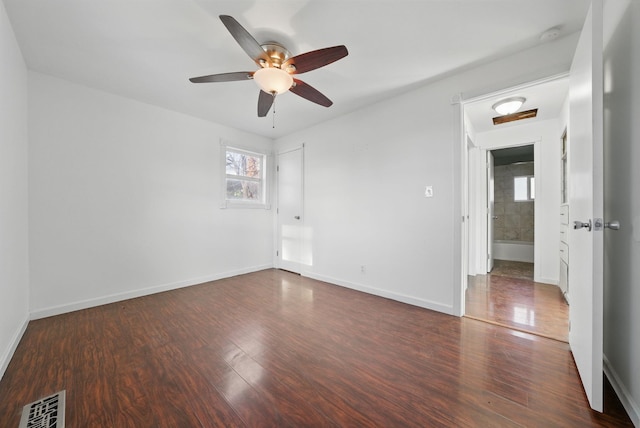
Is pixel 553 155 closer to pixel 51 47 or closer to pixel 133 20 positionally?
pixel 133 20

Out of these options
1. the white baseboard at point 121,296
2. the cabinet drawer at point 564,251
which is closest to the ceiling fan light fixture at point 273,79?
the white baseboard at point 121,296

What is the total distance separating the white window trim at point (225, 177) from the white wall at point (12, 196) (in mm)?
2087

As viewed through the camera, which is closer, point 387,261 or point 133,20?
point 133,20

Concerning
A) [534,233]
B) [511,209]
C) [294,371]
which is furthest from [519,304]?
[511,209]

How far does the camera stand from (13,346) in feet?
6.36

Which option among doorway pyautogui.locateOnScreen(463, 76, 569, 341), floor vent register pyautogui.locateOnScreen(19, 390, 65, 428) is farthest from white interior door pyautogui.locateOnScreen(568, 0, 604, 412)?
floor vent register pyautogui.locateOnScreen(19, 390, 65, 428)

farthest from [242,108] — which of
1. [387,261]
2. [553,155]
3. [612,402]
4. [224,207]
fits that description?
[553,155]

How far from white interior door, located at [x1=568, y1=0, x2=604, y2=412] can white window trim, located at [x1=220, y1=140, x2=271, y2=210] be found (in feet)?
13.4

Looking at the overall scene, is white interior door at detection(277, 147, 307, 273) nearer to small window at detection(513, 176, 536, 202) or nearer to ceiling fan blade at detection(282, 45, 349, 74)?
ceiling fan blade at detection(282, 45, 349, 74)

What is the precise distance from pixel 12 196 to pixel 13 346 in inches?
46.4

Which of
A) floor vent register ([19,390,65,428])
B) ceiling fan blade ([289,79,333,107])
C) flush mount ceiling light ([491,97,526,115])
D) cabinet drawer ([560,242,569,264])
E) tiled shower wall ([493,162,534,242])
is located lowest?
floor vent register ([19,390,65,428])

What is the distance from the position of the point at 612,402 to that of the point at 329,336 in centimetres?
174

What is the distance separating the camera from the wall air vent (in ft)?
11.3

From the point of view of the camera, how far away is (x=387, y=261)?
Answer: 318 centimetres
